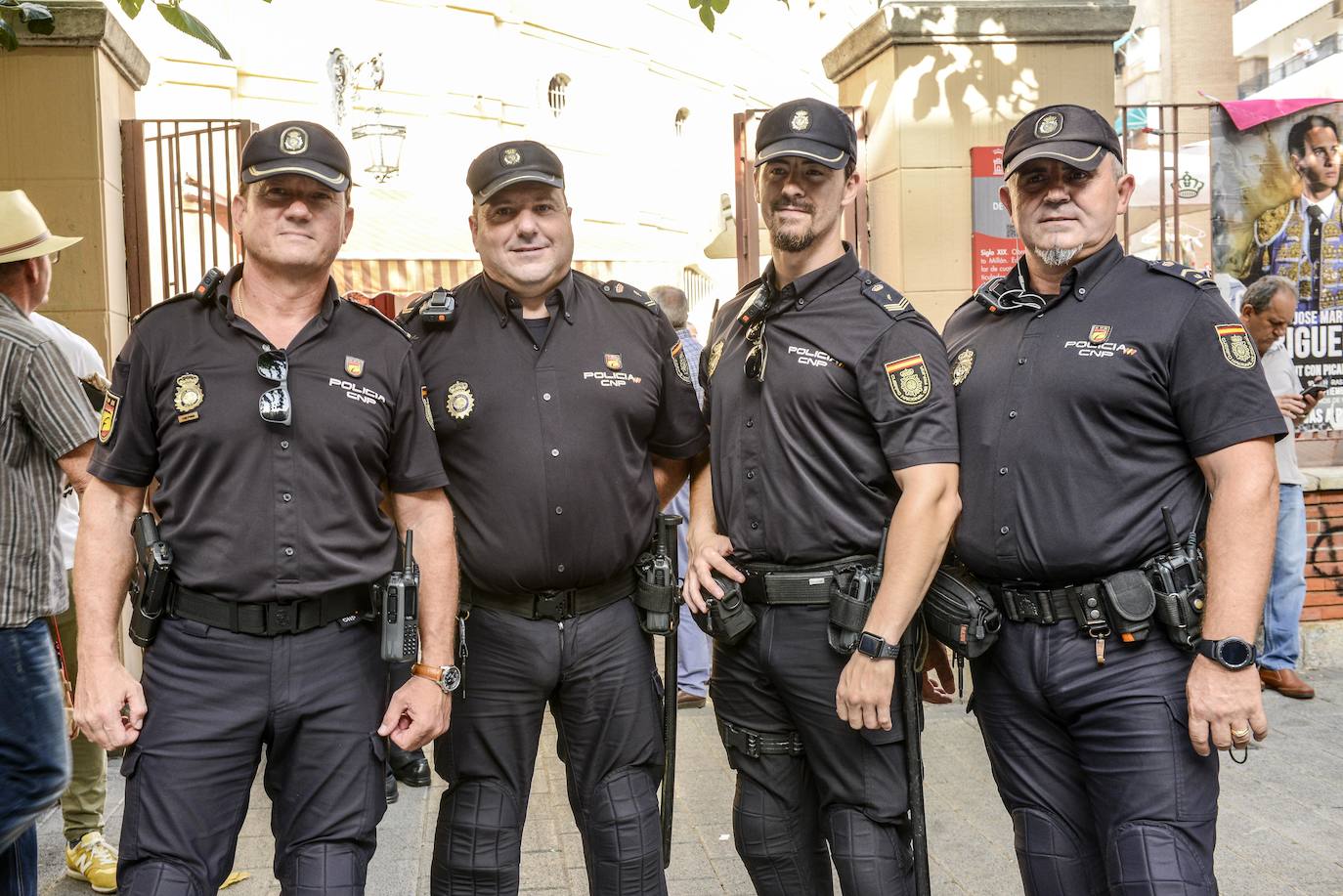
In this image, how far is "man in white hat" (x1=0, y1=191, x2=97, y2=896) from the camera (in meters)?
3.33

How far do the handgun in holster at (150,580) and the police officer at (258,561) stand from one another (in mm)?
29

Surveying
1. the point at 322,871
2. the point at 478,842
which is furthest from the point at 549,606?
the point at 322,871

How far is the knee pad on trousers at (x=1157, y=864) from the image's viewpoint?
9.45ft

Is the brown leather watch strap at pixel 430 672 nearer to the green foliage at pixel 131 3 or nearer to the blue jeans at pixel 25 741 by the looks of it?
the blue jeans at pixel 25 741

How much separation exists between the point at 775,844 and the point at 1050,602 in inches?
39.2

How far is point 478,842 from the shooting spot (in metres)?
3.39

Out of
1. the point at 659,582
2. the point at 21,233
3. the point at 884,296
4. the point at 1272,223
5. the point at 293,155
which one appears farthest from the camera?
the point at 1272,223

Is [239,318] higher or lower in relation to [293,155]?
lower

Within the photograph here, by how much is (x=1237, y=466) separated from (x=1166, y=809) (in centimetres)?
80

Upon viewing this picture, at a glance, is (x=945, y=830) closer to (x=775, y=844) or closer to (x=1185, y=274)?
(x=775, y=844)

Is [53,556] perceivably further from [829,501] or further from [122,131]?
[122,131]

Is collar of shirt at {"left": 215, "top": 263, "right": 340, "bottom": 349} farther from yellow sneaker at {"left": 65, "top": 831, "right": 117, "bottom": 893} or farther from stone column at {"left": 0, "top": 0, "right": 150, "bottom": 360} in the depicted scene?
stone column at {"left": 0, "top": 0, "right": 150, "bottom": 360}

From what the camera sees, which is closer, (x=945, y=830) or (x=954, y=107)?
(x=945, y=830)

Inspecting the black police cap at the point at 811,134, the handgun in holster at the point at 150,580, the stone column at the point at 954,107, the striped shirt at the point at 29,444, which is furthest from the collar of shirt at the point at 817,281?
the stone column at the point at 954,107
